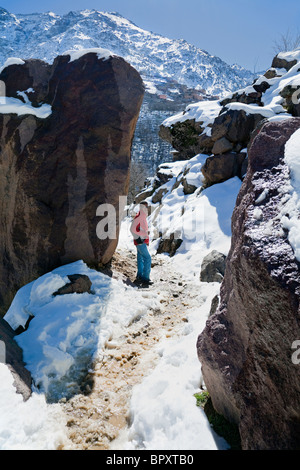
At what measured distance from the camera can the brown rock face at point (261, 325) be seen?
6.60ft

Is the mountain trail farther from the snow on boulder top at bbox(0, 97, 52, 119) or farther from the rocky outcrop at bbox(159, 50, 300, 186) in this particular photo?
the rocky outcrop at bbox(159, 50, 300, 186)

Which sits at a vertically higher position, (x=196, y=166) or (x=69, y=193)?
(x=196, y=166)

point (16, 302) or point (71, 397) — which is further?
point (16, 302)

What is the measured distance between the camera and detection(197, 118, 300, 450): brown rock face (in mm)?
2012

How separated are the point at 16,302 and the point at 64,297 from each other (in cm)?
95

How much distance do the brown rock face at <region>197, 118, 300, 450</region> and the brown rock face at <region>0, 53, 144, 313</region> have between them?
4.54 meters

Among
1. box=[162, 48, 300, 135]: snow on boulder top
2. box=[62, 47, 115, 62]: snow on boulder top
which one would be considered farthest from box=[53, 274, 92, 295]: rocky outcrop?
box=[162, 48, 300, 135]: snow on boulder top

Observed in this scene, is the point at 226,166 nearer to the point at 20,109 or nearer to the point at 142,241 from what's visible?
the point at 142,241

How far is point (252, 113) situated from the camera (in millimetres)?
11820

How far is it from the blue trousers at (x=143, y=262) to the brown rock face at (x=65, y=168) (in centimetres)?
86

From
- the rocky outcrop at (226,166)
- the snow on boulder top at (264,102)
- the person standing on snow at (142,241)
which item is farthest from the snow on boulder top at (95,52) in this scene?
the snow on boulder top at (264,102)
